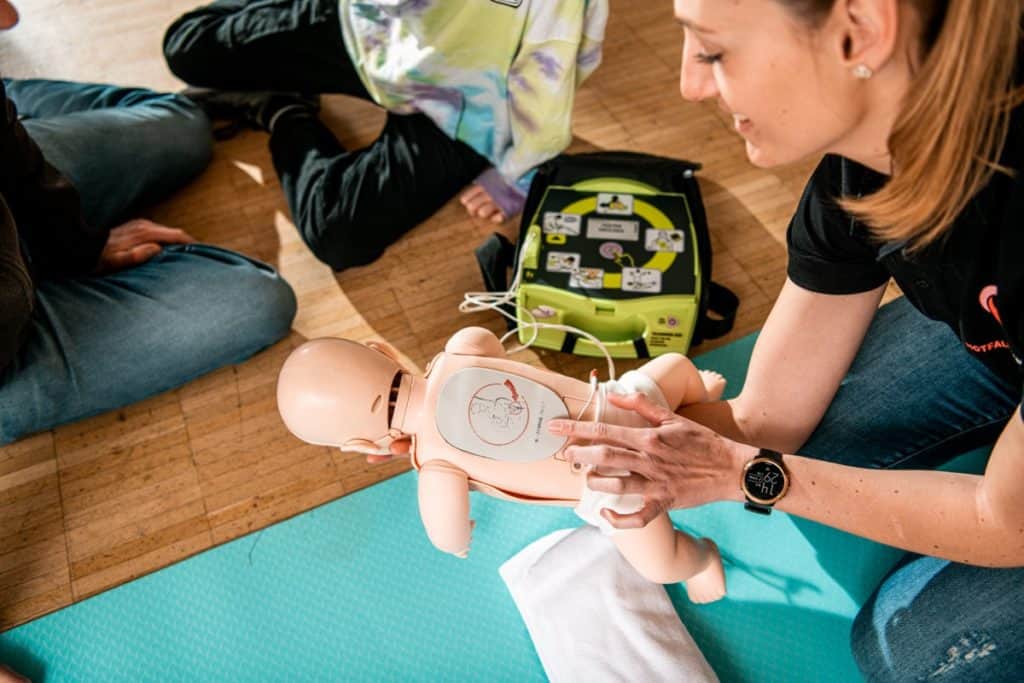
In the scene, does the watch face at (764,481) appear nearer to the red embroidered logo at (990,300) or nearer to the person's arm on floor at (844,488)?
the person's arm on floor at (844,488)

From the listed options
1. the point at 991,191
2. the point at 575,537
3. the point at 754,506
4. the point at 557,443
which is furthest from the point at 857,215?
the point at 575,537

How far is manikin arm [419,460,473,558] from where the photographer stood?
43.0 inches

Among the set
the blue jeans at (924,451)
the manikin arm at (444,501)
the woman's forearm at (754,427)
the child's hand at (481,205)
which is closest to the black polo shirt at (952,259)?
the blue jeans at (924,451)

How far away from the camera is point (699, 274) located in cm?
140

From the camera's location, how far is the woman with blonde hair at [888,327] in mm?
683

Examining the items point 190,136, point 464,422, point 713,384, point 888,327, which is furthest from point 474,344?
point 190,136

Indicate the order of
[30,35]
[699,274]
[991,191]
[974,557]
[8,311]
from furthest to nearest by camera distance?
1. [30,35]
2. [699,274]
3. [8,311]
4. [974,557]
5. [991,191]

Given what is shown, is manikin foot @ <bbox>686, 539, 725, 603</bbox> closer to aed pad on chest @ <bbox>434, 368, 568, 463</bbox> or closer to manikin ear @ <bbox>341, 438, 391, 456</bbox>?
aed pad on chest @ <bbox>434, 368, 568, 463</bbox>

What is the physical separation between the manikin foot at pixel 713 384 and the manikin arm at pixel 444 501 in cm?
46

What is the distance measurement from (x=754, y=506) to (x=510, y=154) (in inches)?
37.1

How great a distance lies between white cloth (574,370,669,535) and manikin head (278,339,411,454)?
29cm

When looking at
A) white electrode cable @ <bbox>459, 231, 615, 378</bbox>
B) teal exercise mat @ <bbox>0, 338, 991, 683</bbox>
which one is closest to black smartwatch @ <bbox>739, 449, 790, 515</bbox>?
teal exercise mat @ <bbox>0, 338, 991, 683</bbox>

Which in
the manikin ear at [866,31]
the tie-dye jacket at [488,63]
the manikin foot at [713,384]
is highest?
the manikin ear at [866,31]

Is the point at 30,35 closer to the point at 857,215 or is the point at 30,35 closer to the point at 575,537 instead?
the point at 575,537
